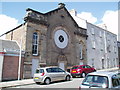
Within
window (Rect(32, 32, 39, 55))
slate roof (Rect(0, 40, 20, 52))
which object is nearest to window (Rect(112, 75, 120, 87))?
slate roof (Rect(0, 40, 20, 52))

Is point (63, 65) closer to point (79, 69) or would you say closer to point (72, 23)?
point (79, 69)

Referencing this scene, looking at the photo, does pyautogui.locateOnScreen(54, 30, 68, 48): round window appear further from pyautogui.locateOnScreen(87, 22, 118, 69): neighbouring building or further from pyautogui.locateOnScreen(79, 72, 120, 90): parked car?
pyautogui.locateOnScreen(79, 72, 120, 90): parked car

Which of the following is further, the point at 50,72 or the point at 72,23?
the point at 72,23

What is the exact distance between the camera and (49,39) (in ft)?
60.4

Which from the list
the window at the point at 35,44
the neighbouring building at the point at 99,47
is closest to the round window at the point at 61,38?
the window at the point at 35,44

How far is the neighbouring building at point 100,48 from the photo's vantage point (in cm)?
2664

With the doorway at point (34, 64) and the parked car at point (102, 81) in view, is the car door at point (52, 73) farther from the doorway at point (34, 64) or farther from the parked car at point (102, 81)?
the parked car at point (102, 81)

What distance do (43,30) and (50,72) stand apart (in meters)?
7.79

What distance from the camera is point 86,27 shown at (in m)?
26.1

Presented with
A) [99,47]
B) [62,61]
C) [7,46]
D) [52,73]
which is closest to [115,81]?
[52,73]

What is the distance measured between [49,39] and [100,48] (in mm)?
16632

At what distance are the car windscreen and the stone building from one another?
1129cm

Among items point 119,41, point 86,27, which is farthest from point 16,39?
point 119,41

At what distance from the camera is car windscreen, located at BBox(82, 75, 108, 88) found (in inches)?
194
